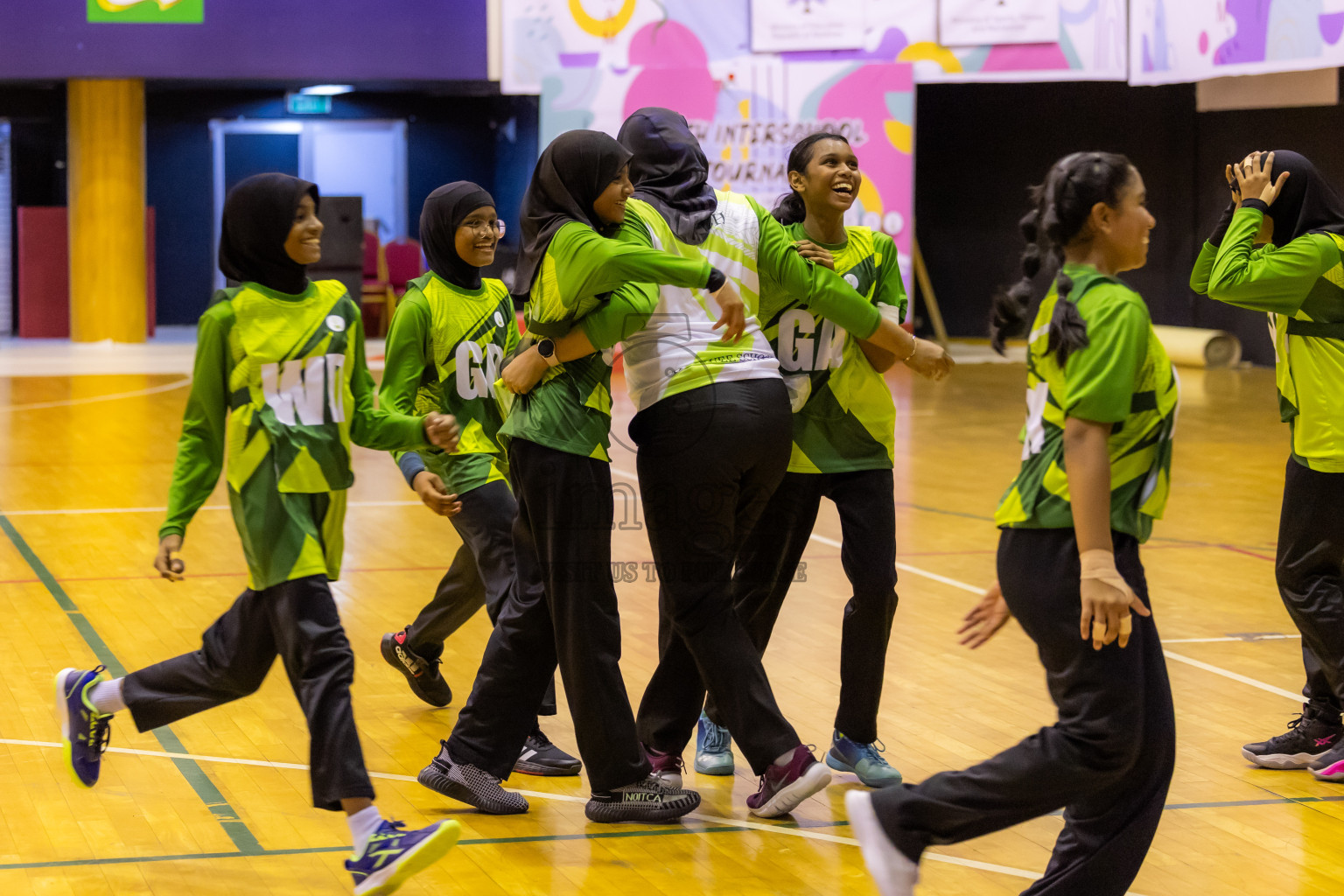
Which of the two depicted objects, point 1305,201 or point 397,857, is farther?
point 1305,201

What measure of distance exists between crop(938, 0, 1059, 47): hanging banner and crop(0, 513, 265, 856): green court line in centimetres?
1279

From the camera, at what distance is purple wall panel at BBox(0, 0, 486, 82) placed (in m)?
17.2

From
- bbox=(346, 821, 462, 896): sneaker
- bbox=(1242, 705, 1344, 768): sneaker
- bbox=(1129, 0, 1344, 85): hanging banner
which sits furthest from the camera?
bbox=(1129, 0, 1344, 85): hanging banner

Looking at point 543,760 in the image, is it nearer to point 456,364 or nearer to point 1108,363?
point 456,364

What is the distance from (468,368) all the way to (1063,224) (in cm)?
215

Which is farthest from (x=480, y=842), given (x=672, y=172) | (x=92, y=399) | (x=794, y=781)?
(x=92, y=399)

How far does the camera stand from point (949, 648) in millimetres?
5875

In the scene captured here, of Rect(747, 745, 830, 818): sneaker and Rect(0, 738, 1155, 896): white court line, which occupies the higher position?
Rect(747, 745, 830, 818): sneaker

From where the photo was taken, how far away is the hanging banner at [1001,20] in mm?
17203

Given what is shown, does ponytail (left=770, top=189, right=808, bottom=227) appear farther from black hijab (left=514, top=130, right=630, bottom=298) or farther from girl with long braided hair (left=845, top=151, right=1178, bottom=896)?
girl with long braided hair (left=845, top=151, right=1178, bottom=896)

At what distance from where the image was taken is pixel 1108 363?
280cm

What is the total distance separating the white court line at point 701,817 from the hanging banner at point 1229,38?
12.2 metres

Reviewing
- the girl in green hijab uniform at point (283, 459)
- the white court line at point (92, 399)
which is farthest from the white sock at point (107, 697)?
the white court line at point (92, 399)

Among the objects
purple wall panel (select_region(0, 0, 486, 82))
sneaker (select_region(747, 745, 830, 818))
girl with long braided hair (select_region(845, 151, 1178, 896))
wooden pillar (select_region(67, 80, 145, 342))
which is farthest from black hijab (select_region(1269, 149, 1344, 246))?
wooden pillar (select_region(67, 80, 145, 342))
